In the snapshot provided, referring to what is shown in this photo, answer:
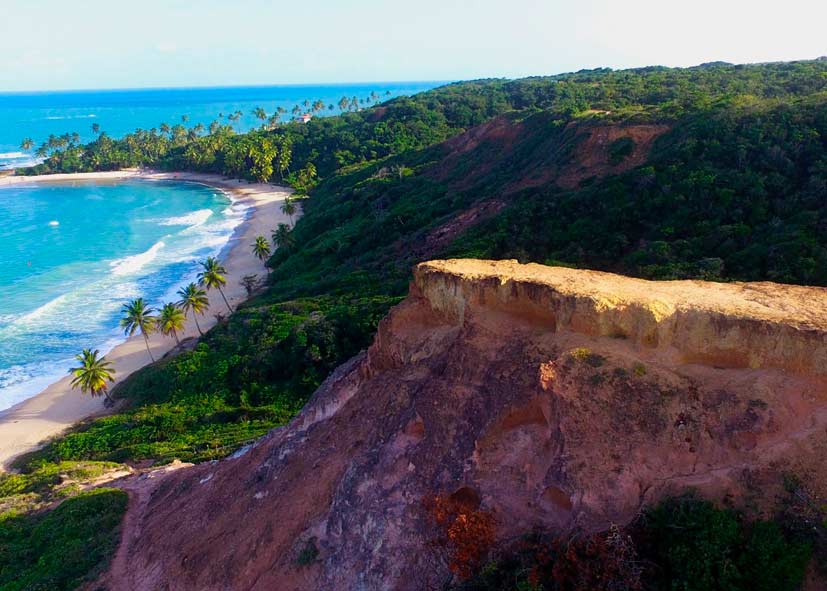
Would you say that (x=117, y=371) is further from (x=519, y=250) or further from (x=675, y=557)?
(x=675, y=557)

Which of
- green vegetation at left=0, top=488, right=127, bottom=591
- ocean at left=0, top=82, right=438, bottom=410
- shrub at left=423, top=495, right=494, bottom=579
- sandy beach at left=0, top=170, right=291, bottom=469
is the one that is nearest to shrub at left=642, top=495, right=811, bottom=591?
shrub at left=423, top=495, right=494, bottom=579

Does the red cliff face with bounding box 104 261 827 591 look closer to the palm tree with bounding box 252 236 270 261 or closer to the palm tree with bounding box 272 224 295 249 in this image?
the palm tree with bounding box 252 236 270 261

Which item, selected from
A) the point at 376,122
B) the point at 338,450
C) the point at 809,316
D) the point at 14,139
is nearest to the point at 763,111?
the point at 809,316

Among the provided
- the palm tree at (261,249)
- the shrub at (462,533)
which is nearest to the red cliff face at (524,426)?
the shrub at (462,533)

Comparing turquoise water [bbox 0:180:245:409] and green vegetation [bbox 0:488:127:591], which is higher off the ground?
green vegetation [bbox 0:488:127:591]

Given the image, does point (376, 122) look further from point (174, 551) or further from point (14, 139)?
point (14, 139)

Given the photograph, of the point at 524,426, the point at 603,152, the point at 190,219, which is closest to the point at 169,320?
the point at 524,426

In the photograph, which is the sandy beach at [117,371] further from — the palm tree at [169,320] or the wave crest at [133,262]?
the wave crest at [133,262]
